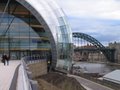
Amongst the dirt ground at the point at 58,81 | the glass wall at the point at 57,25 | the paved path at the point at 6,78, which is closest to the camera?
the paved path at the point at 6,78

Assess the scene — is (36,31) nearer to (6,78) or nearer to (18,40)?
(18,40)

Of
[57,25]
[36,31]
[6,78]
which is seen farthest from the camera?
[36,31]

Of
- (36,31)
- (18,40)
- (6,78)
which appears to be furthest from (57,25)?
(6,78)

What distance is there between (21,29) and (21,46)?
229 centimetres

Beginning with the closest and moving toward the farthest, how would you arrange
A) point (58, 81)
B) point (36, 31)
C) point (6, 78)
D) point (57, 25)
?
point (6, 78) → point (58, 81) → point (57, 25) → point (36, 31)

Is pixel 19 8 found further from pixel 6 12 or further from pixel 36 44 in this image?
pixel 36 44

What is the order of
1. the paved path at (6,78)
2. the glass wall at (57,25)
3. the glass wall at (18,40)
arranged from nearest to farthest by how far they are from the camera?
the paved path at (6,78) → the glass wall at (57,25) → the glass wall at (18,40)

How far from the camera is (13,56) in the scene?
50000 mm

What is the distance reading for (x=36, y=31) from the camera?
5003 centimetres

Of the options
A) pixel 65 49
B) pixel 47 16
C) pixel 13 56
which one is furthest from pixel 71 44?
pixel 13 56

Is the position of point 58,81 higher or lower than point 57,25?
lower

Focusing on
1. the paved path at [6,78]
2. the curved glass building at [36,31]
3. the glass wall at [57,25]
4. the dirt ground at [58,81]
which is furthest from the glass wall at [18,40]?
the paved path at [6,78]

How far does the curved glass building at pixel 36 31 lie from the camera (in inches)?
1773

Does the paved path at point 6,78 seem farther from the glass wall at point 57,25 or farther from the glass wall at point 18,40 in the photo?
the glass wall at point 18,40
